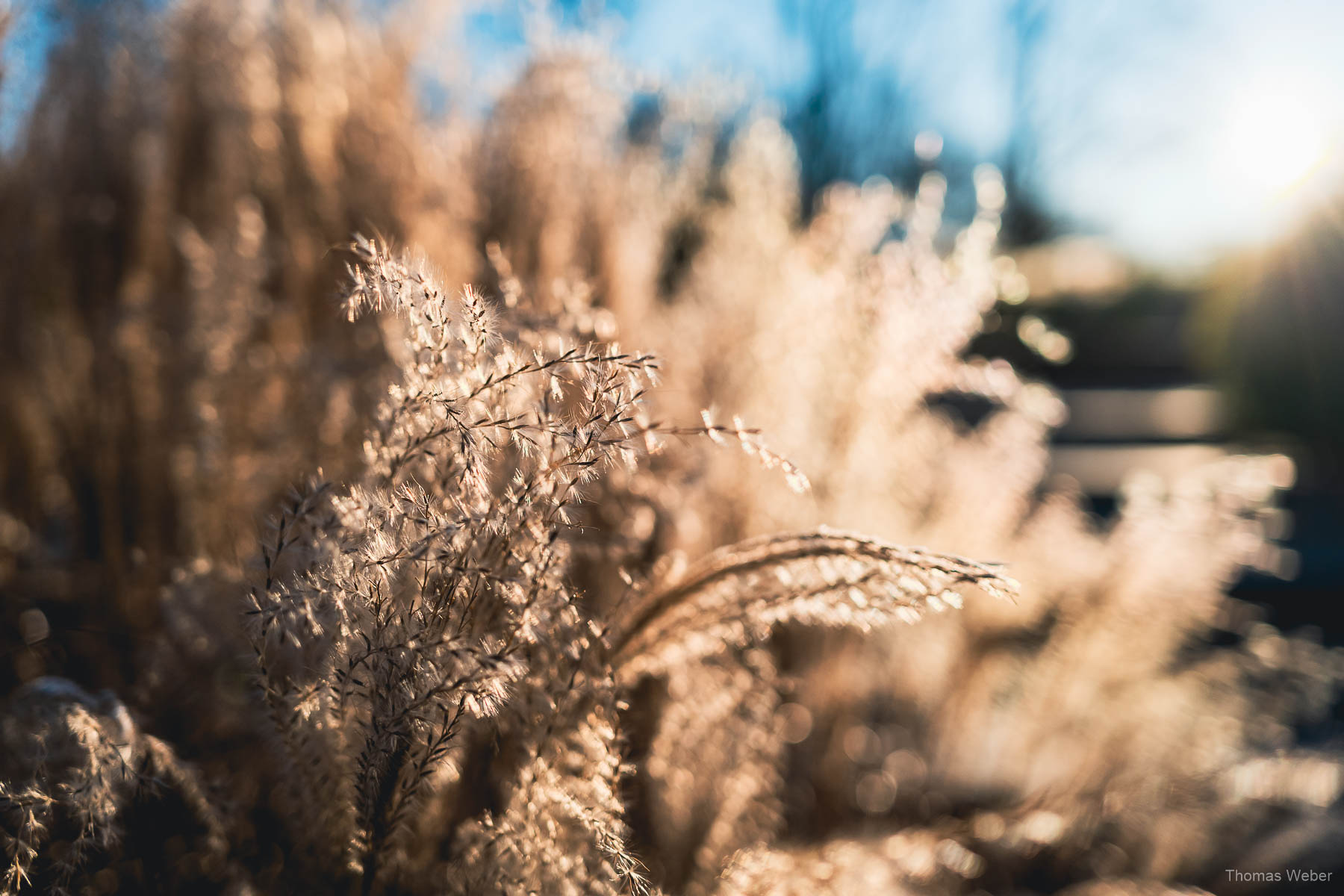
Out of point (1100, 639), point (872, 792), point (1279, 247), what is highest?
point (1279, 247)

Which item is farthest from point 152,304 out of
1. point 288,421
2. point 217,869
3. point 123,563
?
point 217,869

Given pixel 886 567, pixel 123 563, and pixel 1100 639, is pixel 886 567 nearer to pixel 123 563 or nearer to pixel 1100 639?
pixel 1100 639

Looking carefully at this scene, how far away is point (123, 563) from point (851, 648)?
133 cm

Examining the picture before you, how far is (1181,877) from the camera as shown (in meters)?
1.36

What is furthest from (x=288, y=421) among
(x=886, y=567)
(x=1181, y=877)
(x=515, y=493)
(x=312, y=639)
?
(x=1181, y=877)

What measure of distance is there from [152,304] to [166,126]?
0.44 meters

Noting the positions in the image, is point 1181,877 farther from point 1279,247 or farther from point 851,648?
point 1279,247

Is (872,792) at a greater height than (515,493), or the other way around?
(872,792)

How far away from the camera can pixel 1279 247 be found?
5.49 meters

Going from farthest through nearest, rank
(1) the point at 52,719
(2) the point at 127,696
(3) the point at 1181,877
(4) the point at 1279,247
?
1. (4) the point at 1279,247
2. (3) the point at 1181,877
3. (2) the point at 127,696
4. (1) the point at 52,719

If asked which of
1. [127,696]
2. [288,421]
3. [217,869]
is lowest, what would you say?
[217,869]

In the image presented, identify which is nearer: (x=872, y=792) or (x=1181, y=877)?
(x=1181, y=877)

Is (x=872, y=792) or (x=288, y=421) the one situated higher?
(x=288, y=421)

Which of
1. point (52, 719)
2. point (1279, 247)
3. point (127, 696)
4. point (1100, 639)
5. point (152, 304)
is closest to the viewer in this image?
point (52, 719)
